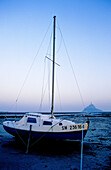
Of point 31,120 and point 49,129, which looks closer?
point 49,129

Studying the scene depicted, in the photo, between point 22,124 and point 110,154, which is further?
point 22,124

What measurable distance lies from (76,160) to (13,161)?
4.60 m

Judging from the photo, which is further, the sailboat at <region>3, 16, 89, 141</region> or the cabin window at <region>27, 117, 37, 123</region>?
the cabin window at <region>27, 117, 37, 123</region>

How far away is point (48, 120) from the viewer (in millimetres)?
13578

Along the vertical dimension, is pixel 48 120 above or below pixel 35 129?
above

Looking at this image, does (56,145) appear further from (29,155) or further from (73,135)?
(29,155)

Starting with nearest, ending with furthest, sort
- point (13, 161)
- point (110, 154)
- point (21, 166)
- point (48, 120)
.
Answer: point (21, 166), point (13, 161), point (110, 154), point (48, 120)

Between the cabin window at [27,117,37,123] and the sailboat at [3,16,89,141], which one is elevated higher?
the cabin window at [27,117,37,123]

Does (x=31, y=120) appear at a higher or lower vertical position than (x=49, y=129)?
higher

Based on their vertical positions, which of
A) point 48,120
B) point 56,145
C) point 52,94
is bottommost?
point 56,145

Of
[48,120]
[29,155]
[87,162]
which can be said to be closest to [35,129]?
[48,120]

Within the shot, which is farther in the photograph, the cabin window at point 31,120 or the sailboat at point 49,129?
the cabin window at point 31,120

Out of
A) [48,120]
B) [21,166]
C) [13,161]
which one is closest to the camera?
[21,166]

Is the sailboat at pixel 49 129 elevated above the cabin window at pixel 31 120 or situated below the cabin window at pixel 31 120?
below
